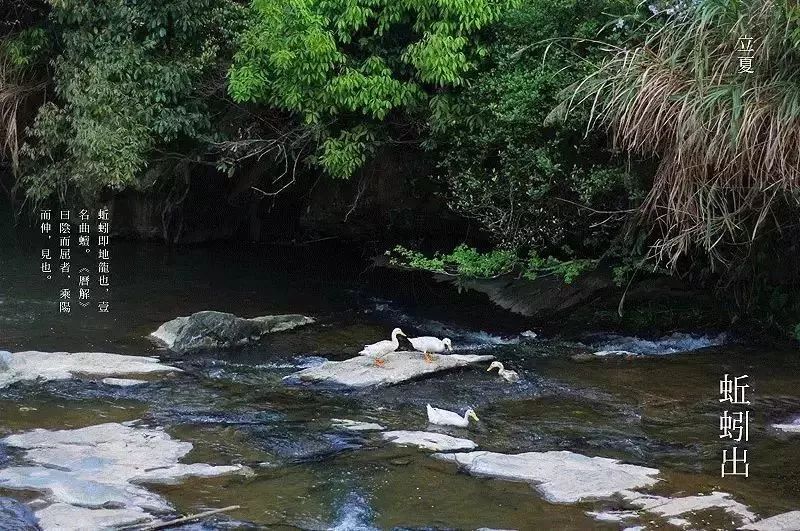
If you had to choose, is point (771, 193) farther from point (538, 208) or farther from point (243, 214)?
point (243, 214)

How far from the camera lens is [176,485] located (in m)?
6.39

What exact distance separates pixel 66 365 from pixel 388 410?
9.75 feet

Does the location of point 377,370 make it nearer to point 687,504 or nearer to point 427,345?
point 427,345

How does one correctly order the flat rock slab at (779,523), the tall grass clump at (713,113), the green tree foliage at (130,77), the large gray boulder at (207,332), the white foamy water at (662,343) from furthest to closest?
the green tree foliage at (130,77) → the white foamy water at (662,343) → the large gray boulder at (207,332) → the tall grass clump at (713,113) → the flat rock slab at (779,523)

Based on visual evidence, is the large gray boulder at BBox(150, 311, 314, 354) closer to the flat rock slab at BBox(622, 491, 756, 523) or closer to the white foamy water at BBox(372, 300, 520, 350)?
the white foamy water at BBox(372, 300, 520, 350)

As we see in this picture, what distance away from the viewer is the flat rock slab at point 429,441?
729 cm

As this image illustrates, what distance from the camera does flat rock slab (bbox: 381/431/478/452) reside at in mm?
7285

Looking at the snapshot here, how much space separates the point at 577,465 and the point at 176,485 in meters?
2.57

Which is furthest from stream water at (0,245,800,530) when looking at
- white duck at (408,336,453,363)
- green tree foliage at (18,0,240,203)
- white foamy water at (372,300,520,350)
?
green tree foliage at (18,0,240,203)

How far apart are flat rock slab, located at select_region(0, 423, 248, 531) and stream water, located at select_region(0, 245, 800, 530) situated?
148 mm

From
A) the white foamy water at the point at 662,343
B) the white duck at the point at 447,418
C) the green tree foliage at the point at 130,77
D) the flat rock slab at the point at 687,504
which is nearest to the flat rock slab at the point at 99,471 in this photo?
the white duck at the point at 447,418

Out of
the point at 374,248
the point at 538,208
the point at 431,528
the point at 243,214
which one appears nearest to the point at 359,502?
the point at 431,528

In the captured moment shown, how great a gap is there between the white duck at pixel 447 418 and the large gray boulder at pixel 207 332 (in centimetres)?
313

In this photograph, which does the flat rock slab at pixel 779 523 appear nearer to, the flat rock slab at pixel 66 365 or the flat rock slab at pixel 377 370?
the flat rock slab at pixel 377 370
